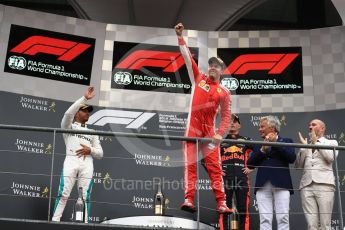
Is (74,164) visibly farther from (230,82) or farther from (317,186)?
(230,82)

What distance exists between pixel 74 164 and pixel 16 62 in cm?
243

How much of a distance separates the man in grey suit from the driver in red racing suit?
3.04ft

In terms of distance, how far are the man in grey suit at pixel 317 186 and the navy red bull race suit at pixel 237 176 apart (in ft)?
1.99

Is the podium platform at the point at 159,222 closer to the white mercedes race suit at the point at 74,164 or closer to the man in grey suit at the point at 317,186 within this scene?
the white mercedes race suit at the point at 74,164

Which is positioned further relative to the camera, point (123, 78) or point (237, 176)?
point (123, 78)

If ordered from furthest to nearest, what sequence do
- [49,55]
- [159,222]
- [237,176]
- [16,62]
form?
[49,55] → [16,62] → [237,176] → [159,222]

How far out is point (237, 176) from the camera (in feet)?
25.5

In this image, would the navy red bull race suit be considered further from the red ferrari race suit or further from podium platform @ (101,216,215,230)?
podium platform @ (101,216,215,230)

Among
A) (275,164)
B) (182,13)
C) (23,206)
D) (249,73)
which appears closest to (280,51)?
(249,73)

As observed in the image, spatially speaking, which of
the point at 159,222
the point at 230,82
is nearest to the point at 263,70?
the point at 230,82

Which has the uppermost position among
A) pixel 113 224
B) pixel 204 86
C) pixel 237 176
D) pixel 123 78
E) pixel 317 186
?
pixel 123 78

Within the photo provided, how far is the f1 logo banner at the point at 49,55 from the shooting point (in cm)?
946

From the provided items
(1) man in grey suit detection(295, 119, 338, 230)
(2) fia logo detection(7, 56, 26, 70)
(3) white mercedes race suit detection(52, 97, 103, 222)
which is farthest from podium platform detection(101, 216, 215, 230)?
(2) fia logo detection(7, 56, 26, 70)

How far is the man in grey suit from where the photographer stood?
7125mm
